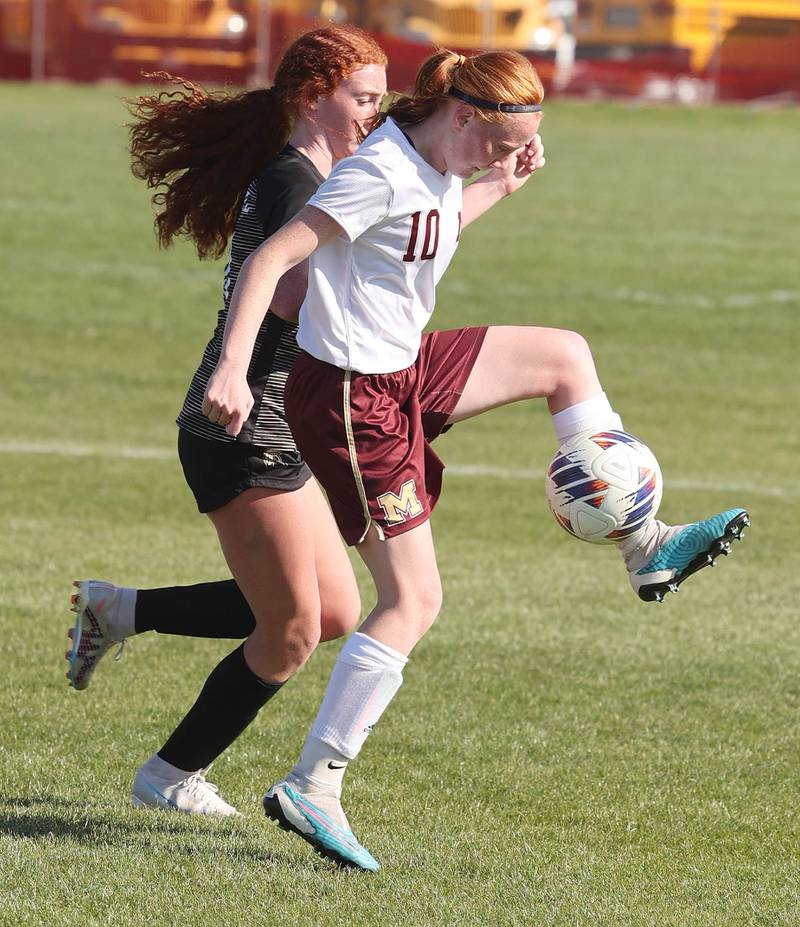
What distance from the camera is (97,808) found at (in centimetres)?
473

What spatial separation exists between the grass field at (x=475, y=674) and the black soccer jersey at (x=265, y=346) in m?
1.10

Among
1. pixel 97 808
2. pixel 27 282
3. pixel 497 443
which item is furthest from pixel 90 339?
pixel 97 808

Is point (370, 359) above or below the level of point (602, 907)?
above

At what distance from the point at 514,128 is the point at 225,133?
99cm

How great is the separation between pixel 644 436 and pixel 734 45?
2855 centimetres

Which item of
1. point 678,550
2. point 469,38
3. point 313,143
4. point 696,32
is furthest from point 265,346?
point 696,32

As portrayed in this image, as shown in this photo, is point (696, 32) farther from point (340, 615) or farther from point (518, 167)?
point (340, 615)

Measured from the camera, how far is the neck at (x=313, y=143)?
4629 mm

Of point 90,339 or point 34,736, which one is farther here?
point 90,339

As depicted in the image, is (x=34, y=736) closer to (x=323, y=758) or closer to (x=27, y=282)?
(x=323, y=758)

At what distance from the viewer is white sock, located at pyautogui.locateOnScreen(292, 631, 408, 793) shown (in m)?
4.07

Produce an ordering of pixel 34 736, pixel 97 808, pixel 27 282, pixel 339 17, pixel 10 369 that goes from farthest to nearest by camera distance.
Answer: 1. pixel 339 17
2. pixel 27 282
3. pixel 10 369
4. pixel 34 736
5. pixel 97 808

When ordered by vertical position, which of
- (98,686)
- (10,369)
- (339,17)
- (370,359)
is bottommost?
(339,17)

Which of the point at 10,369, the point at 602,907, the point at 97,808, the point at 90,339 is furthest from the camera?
the point at 90,339
